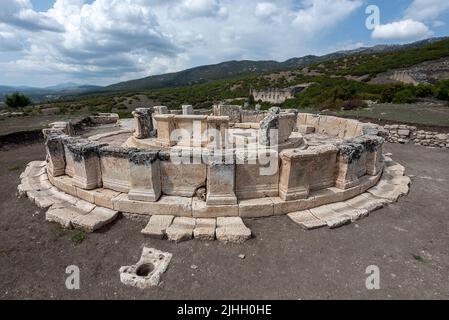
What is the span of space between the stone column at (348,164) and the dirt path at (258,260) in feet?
2.92

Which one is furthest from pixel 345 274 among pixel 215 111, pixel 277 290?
pixel 215 111

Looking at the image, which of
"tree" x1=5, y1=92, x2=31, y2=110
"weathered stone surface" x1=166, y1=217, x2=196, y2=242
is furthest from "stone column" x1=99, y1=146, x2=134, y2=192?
"tree" x1=5, y1=92, x2=31, y2=110

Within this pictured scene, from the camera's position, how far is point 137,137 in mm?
9328

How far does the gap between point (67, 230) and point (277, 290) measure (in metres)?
4.04

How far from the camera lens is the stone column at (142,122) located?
912 centimetres

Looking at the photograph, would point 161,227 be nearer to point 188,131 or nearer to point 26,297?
point 26,297

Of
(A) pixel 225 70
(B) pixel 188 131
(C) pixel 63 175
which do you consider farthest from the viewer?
(A) pixel 225 70

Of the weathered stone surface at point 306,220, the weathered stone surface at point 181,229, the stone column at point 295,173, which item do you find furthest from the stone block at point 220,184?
the weathered stone surface at point 306,220

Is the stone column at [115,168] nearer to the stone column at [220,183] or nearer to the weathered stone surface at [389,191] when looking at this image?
the stone column at [220,183]

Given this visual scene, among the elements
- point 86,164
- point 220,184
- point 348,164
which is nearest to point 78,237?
point 86,164

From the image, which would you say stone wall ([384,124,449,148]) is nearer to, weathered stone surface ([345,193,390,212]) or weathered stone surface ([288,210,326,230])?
weathered stone surface ([345,193,390,212])

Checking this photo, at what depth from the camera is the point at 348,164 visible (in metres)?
5.84

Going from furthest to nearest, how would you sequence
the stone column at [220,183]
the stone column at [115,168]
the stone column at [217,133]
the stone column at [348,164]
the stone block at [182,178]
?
the stone column at [217,133] < the stone column at [348,164] < the stone column at [115,168] < the stone block at [182,178] < the stone column at [220,183]

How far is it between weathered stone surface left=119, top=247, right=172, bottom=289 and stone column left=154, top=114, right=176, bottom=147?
4463 millimetres
